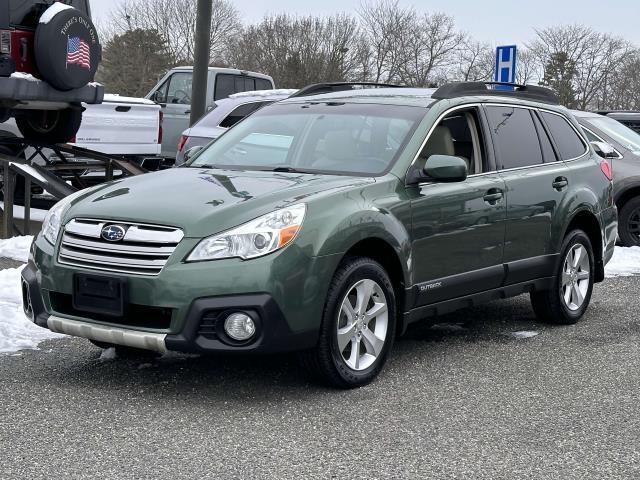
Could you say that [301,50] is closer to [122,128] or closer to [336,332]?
[122,128]

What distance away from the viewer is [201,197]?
5.21m

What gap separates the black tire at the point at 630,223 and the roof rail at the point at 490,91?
16.5 feet

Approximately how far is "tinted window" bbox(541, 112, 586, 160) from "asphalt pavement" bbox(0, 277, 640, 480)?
1.59 meters

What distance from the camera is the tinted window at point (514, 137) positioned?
6.71 meters

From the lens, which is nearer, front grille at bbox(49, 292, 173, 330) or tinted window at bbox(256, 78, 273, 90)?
front grille at bbox(49, 292, 173, 330)

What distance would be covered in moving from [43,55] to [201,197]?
20.4ft

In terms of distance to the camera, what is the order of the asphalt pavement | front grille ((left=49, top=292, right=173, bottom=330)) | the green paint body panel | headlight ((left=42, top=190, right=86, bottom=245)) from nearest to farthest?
the asphalt pavement
the green paint body panel
front grille ((left=49, top=292, right=173, bottom=330))
headlight ((left=42, top=190, right=86, bottom=245))

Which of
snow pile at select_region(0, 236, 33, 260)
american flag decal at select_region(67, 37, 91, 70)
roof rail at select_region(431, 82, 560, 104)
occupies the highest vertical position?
american flag decal at select_region(67, 37, 91, 70)

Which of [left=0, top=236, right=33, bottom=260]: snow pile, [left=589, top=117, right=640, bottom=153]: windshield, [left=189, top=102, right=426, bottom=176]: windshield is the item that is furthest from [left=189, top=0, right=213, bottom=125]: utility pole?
[left=189, top=102, right=426, bottom=176]: windshield

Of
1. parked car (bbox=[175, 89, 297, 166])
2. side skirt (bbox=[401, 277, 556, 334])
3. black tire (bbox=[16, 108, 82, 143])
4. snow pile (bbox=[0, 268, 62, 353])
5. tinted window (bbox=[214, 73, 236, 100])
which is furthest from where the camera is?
tinted window (bbox=[214, 73, 236, 100])

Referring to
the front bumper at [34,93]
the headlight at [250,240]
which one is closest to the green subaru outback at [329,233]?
the headlight at [250,240]

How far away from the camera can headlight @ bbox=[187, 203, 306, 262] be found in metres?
4.85

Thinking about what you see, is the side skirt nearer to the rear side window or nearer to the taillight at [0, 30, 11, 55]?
the taillight at [0, 30, 11, 55]

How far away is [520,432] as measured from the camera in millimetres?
4711
